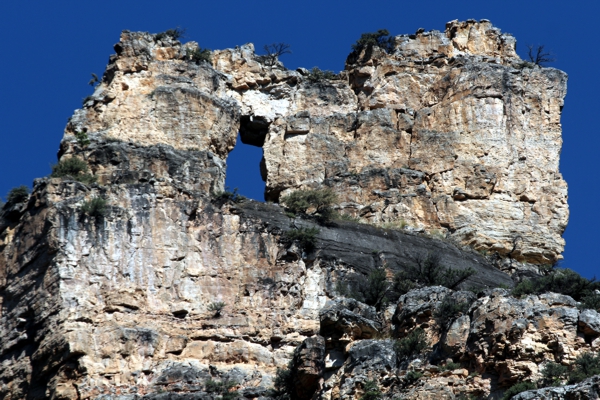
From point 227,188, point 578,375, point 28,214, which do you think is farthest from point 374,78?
point 578,375

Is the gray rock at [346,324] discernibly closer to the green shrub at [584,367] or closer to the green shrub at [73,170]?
the green shrub at [584,367]

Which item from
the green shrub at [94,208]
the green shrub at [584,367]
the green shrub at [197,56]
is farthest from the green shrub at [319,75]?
the green shrub at [584,367]

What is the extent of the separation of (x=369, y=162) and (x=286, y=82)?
4.76m

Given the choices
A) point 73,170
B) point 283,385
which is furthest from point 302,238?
point 73,170

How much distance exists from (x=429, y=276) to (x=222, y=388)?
7425mm

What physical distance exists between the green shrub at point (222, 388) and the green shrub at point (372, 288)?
15.7 feet

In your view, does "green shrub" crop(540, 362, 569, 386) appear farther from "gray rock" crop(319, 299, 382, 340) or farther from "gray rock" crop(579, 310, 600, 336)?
"gray rock" crop(319, 299, 382, 340)

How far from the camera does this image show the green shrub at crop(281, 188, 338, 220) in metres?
47.5

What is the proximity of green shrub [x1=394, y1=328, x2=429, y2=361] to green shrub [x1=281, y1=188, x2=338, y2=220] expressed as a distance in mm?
9413

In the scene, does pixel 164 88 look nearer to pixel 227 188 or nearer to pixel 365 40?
pixel 227 188

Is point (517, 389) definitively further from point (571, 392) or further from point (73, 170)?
point (73, 170)

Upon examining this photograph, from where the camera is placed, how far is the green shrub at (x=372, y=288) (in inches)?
1710

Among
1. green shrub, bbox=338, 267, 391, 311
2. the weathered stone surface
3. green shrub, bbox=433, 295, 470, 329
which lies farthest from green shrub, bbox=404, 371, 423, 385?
green shrub, bbox=338, 267, 391, 311

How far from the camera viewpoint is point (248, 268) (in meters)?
44.3
